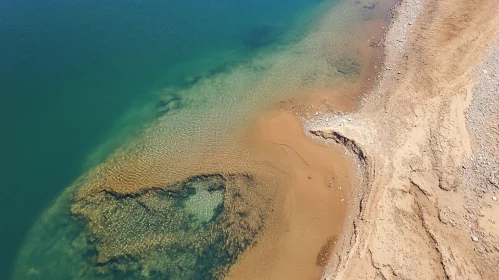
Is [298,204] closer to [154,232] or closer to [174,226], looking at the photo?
[174,226]

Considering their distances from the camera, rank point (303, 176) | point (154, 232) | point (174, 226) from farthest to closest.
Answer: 1. point (303, 176)
2. point (174, 226)
3. point (154, 232)

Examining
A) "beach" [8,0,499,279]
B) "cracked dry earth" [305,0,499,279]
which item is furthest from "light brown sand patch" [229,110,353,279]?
"cracked dry earth" [305,0,499,279]

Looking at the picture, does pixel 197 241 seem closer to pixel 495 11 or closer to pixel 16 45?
pixel 16 45

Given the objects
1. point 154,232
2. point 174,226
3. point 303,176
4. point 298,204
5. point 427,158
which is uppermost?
point 154,232

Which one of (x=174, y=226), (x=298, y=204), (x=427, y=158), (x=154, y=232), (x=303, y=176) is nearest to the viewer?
(x=154, y=232)

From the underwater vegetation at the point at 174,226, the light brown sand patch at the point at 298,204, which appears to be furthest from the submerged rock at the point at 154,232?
the light brown sand patch at the point at 298,204

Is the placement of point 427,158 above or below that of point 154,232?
below

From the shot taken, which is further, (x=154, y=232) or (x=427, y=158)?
(x=427, y=158)

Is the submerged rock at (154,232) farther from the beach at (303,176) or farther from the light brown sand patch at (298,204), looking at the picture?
the light brown sand patch at (298,204)

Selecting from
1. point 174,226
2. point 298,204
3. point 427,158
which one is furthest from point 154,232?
point 427,158
